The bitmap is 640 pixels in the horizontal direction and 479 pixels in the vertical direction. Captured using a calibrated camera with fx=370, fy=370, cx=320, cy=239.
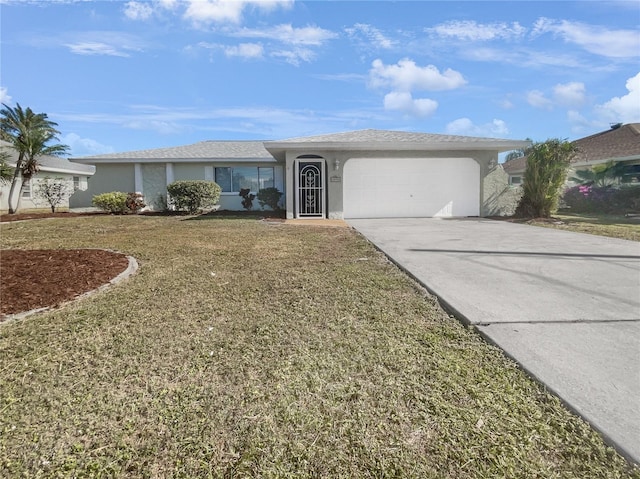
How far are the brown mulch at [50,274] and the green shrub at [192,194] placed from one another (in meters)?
9.01

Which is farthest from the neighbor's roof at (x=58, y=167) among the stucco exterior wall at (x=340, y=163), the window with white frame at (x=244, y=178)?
the stucco exterior wall at (x=340, y=163)

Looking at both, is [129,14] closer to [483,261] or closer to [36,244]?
[36,244]

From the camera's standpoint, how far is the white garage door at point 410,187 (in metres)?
14.1

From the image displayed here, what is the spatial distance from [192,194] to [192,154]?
3768mm

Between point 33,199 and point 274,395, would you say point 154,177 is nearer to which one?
point 33,199

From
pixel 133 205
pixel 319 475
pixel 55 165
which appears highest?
pixel 55 165

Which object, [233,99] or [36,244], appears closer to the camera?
[36,244]

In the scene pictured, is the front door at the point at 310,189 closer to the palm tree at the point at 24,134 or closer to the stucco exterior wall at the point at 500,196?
the stucco exterior wall at the point at 500,196

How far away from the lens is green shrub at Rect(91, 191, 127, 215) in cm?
1592

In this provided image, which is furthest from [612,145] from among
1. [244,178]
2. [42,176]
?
[42,176]

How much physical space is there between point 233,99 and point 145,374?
2035 centimetres

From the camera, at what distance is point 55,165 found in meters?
24.8

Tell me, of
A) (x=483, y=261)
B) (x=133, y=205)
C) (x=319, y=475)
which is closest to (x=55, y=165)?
(x=133, y=205)

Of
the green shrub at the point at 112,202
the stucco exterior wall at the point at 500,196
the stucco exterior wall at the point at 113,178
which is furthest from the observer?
the stucco exterior wall at the point at 113,178
